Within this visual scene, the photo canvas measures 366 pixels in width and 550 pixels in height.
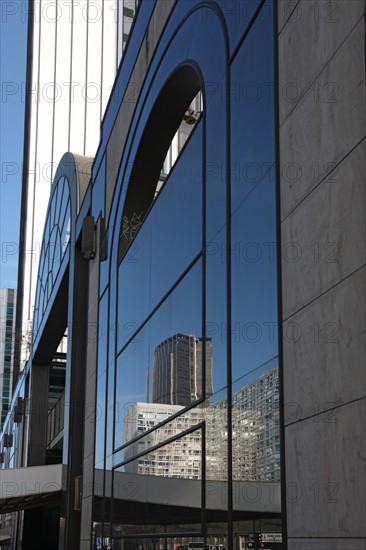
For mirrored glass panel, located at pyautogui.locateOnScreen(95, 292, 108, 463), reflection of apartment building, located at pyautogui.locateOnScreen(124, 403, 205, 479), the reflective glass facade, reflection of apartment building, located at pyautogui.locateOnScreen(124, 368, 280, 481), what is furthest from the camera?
mirrored glass panel, located at pyautogui.locateOnScreen(95, 292, 108, 463)

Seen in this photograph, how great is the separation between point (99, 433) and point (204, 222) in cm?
737

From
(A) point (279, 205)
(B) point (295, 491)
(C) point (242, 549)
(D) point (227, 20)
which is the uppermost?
(D) point (227, 20)

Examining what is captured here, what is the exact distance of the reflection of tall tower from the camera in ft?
30.0

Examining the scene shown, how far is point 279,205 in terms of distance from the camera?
6602mm

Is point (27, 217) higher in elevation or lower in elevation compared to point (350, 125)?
higher

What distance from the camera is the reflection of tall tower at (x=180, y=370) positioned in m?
9.16

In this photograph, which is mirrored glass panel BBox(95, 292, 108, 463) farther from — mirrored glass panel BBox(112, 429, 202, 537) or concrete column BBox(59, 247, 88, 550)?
concrete column BBox(59, 247, 88, 550)

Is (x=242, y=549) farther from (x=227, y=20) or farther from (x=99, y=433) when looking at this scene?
(x=99, y=433)

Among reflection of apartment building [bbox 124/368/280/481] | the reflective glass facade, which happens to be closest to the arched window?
the reflective glass facade

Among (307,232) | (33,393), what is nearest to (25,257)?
(33,393)

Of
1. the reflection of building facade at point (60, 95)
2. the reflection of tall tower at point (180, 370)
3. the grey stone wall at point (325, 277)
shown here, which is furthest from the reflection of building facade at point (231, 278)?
the reflection of building facade at point (60, 95)

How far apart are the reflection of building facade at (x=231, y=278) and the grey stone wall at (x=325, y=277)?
0.02 meters

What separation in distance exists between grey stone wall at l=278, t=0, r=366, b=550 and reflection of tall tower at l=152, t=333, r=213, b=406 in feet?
9.25

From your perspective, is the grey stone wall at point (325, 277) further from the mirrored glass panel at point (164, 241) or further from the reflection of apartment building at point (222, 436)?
the mirrored glass panel at point (164, 241)
